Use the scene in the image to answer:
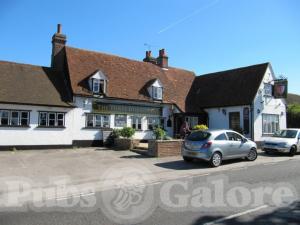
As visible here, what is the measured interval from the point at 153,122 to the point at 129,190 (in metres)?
17.1

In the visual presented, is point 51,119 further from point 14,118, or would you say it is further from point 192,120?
point 192,120

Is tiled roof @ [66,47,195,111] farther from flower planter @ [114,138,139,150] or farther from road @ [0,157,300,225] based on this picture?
road @ [0,157,300,225]

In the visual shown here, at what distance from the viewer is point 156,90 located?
2694cm

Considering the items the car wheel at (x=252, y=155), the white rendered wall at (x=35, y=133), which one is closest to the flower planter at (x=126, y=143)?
the white rendered wall at (x=35, y=133)

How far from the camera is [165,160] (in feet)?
55.6

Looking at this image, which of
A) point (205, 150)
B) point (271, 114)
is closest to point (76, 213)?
point (205, 150)

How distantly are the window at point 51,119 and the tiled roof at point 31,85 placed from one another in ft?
2.61

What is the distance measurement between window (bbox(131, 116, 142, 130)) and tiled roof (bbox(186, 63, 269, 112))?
5.10 metres

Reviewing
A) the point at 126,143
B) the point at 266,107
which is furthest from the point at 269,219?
→ the point at 266,107

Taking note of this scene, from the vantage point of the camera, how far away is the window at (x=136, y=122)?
25516 millimetres

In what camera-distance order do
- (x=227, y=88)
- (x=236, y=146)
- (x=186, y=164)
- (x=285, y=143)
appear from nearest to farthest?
(x=186, y=164) < (x=236, y=146) < (x=285, y=143) < (x=227, y=88)

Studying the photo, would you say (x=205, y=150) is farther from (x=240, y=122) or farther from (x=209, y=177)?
(x=240, y=122)

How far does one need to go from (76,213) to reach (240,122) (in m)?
21.5

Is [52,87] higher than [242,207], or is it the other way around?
[52,87]
